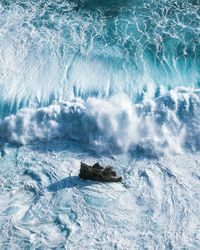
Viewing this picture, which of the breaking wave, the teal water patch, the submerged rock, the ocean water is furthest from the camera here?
the teal water patch

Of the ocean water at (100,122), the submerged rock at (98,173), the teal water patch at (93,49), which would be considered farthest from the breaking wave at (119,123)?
the submerged rock at (98,173)

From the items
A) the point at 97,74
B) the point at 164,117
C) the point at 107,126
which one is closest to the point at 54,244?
the point at 107,126

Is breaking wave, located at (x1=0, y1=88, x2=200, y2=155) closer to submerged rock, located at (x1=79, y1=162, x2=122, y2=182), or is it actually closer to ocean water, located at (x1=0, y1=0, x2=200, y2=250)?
ocean water, located at (x1=0, y1=0, x2=200, y2=250)

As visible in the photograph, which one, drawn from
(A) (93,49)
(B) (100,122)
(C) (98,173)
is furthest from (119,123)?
(A) (93,49)

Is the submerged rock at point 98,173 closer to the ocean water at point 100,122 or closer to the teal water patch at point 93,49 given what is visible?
the ocean water at point 100,122

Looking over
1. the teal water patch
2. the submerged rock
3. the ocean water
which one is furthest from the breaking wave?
the submerged rock

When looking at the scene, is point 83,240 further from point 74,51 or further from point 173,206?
point 74,51

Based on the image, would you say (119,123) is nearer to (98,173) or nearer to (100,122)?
(100,122)
